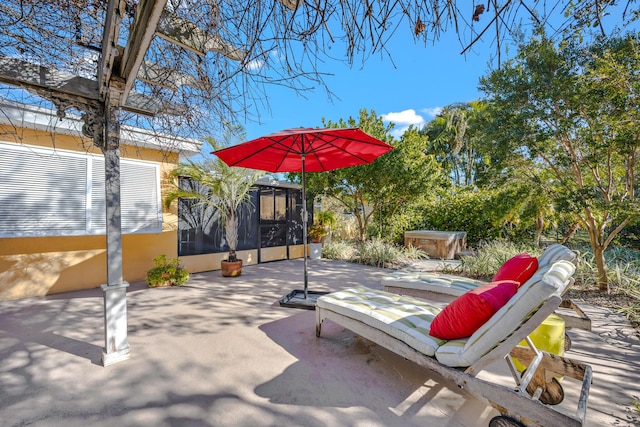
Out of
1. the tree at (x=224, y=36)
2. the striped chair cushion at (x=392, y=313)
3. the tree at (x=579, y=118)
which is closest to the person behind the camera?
the tree at (x=224, y=36)

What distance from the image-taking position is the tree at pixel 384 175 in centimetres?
812

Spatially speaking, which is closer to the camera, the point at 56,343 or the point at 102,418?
the point at 102,418

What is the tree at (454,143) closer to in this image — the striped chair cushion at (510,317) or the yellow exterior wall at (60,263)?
the yellow exterior wall at (60,263)

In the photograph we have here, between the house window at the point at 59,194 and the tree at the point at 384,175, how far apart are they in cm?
485

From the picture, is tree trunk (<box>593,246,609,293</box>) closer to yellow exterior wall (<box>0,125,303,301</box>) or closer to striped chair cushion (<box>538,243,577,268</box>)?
striped chair cushion (<box>538,243,577,268</box>)

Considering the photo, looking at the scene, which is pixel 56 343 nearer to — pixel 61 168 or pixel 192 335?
pixel 192 335

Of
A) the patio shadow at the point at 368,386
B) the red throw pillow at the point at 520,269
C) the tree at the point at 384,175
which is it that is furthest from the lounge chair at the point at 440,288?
the tree at the point at 384,175

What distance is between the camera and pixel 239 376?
2.45 m

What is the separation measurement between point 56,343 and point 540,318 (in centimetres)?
446

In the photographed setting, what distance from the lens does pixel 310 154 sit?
15.0 ft

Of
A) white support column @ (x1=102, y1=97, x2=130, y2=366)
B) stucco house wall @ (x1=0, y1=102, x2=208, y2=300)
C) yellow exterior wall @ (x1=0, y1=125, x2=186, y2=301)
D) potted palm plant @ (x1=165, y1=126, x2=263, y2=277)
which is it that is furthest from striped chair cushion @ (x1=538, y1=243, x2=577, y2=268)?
potted palm plant @ (x1=165, y1=126, x2=263, y2=277)

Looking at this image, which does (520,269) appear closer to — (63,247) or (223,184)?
(223,184)

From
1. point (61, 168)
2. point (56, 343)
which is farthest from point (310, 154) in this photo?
point (61, 168)

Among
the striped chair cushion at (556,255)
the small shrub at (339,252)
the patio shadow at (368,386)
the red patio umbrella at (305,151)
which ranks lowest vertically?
the patio shadow at (368,386)
